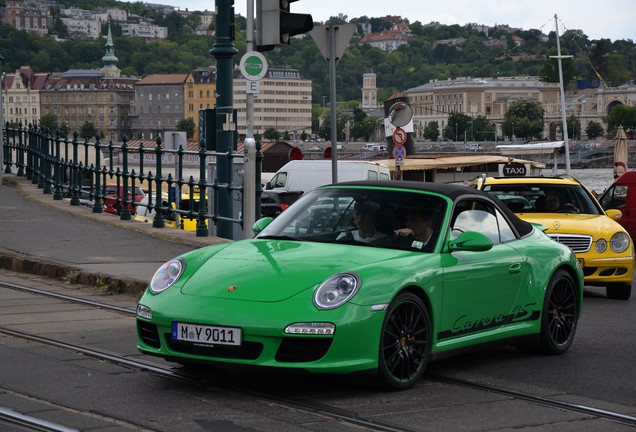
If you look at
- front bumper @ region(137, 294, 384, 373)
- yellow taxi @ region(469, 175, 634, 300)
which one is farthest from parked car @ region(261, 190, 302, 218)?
front bumper @ region(137, 294, 384, 373)

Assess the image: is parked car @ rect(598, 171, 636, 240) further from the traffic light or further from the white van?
the white van

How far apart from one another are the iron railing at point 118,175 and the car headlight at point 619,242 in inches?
163

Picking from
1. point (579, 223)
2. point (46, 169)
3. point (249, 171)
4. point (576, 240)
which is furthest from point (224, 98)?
point (46, 169)

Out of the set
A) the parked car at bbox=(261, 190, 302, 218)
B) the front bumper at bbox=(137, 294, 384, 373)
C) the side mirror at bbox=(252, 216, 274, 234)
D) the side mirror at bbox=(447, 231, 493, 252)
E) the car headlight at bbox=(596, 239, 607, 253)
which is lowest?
the parked car at bbox=(261, 190, 302, 218)

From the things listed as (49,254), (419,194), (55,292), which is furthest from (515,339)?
(49,254)

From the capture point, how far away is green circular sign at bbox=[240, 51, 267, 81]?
541 inches

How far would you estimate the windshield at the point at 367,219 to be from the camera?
8.41 metres

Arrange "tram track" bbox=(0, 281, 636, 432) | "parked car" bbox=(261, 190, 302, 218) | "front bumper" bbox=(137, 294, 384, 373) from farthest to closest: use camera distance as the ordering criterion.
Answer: "parked car" bbox=(261, 190, 302, 218) < "front bumper" bbox=(137, 294, 384, 373) < "tram track" bbox=(0, 281, 636, 432)

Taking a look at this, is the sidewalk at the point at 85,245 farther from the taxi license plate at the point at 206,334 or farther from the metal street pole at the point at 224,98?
the taxi license plate at the point at 206,334

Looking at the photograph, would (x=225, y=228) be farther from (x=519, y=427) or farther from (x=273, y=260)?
(x=519, y=427)

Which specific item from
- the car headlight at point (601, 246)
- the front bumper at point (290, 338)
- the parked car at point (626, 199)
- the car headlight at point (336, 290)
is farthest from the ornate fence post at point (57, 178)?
the car headlight at point (336, 290)

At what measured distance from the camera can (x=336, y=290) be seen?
24.5 feet

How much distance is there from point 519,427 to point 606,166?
193 metres

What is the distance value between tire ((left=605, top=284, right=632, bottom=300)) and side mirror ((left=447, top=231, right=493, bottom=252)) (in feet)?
20.5
